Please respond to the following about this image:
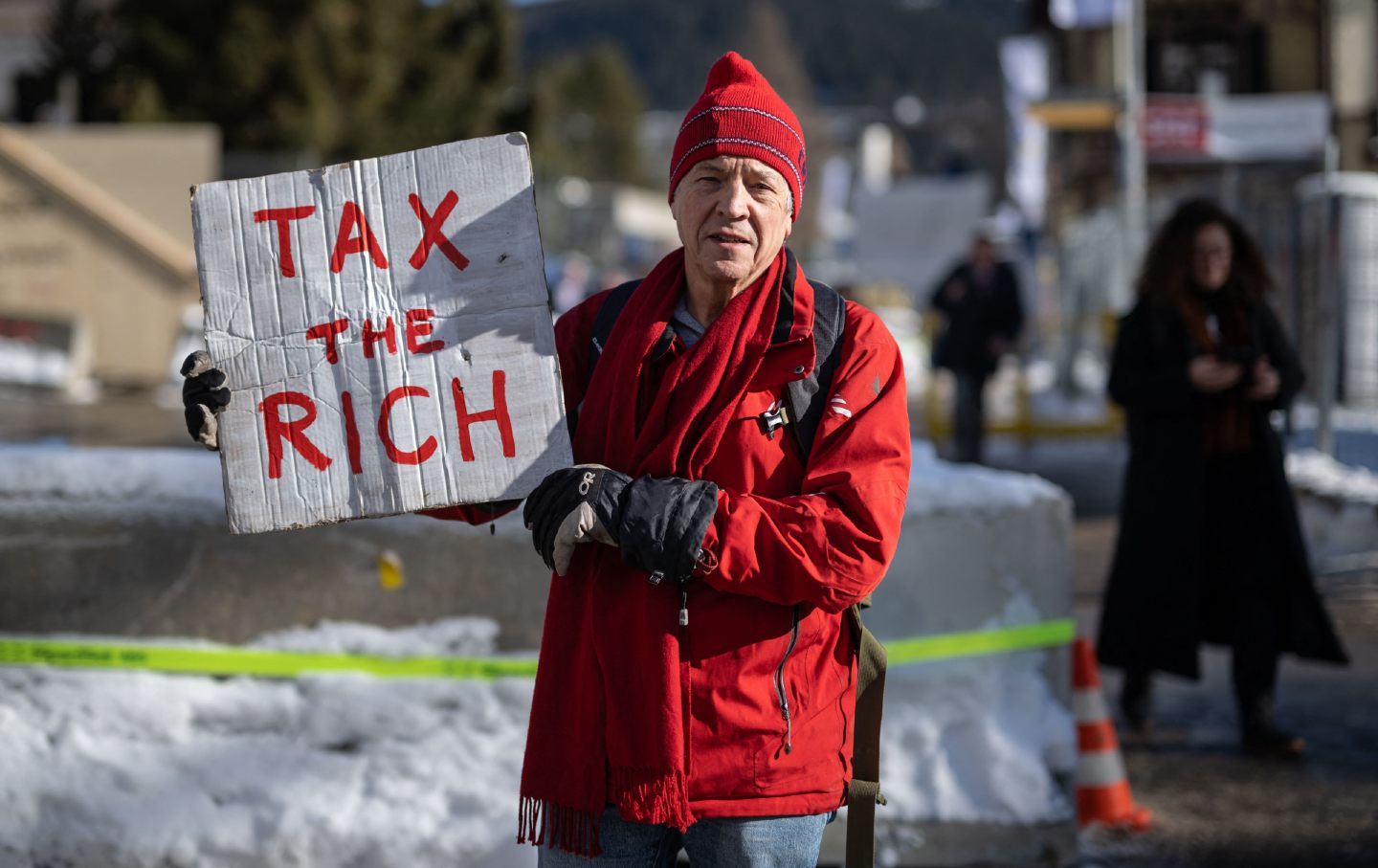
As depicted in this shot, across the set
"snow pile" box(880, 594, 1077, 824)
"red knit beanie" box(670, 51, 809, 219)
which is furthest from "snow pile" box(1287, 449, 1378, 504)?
"red knit beanie" box(670, 51, 809, 219)

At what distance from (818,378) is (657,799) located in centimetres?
71

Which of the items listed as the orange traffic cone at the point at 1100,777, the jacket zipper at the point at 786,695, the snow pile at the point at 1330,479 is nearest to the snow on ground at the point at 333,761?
the orange traffic cone at the point at 1100,777

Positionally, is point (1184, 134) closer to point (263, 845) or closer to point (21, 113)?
point (263, 845)

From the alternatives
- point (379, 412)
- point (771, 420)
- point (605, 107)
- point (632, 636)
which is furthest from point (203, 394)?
point (605, 107)

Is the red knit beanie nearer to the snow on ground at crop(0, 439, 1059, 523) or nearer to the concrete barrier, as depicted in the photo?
the concrete barrier

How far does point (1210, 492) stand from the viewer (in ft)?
18.9

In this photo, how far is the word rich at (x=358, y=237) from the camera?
264 centimetres

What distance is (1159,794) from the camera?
5238 mm

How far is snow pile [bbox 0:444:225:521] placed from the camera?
4.36 m

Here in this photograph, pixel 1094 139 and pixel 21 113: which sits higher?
pixel 21 113

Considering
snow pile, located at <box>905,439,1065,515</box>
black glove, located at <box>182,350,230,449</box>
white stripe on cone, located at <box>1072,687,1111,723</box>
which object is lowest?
white stripe on cone, located at <box>1072,687,1111,723</box>

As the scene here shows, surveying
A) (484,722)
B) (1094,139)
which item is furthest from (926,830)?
(1094,139)

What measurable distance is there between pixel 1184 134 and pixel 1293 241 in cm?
1021

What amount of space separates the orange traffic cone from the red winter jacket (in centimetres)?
263
